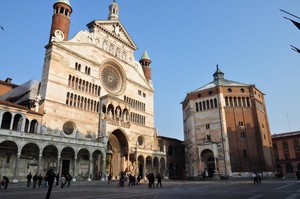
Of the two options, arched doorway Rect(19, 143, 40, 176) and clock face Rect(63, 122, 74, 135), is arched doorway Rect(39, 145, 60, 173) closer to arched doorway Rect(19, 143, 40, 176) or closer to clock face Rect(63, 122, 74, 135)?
arched doorway Rect(19, 143, 40, 176)

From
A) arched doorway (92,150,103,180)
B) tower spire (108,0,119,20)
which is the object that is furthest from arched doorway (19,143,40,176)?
tower spire (108,0,119,20)

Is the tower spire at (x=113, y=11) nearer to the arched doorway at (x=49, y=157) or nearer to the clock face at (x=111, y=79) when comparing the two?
the clock face at (x=111, y=79)

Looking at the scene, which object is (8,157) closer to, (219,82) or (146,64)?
(146,64)

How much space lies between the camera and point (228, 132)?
48.6 metres

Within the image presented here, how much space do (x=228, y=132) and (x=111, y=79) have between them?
26565mm

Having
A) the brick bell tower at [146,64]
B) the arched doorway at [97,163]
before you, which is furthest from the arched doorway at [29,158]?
the brick bell tower at [146,64]

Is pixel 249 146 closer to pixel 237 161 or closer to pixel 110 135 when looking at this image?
pixel 237 161

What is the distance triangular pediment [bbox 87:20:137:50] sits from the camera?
137ft

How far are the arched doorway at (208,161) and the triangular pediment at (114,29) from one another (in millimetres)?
27604

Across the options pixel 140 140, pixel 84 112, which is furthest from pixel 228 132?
pixel 84 112

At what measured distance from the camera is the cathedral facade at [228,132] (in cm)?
4694

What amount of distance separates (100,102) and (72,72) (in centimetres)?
671

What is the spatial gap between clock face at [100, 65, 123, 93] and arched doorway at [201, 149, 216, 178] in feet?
76.7

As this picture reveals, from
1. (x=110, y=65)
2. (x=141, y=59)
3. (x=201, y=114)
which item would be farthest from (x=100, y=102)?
(x=201, y=114)
